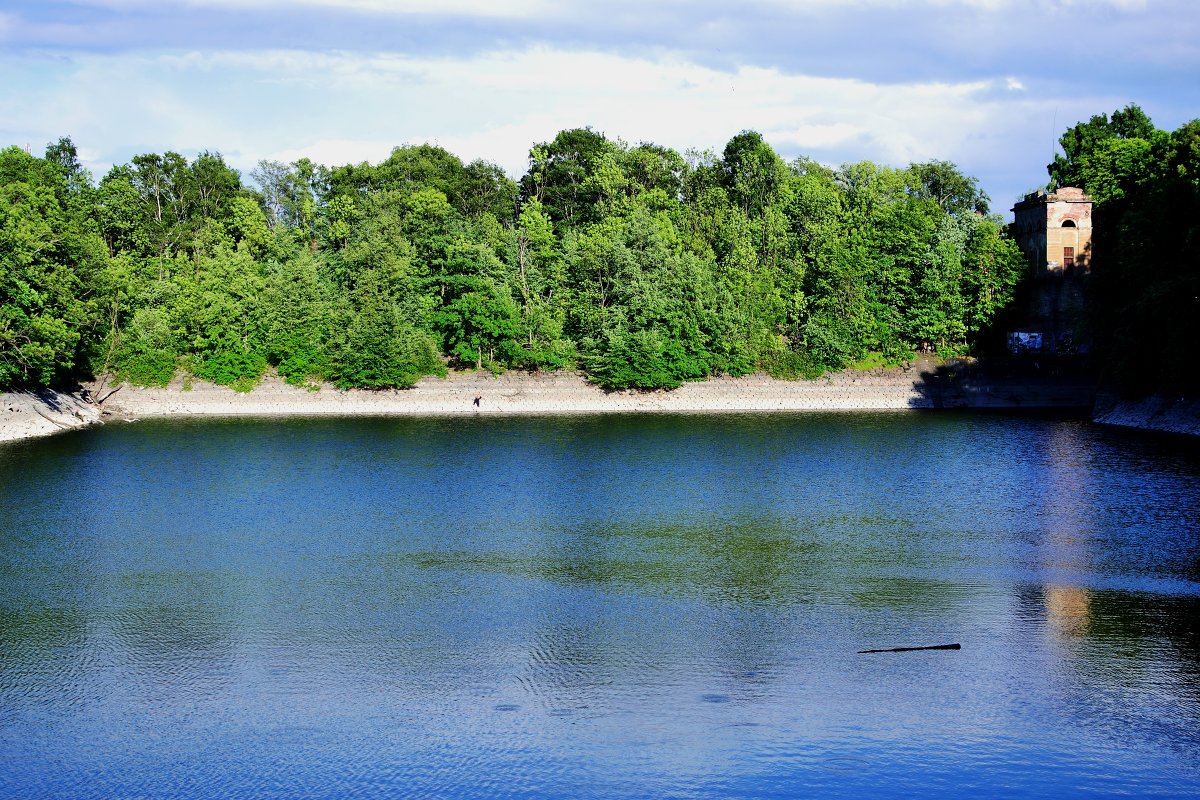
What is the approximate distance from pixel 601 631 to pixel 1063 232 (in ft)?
235

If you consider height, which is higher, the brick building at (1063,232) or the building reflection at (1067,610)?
the brick building at (1063,232)

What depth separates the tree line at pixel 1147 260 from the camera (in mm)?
62500

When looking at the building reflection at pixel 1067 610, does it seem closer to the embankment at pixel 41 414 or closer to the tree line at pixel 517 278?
the tree line at pixel 517 278

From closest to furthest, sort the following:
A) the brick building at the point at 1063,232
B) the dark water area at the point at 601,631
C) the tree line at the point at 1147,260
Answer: the dark water area at the point at 601,631, the tree line at the point at 1147,260, the brick building at the point at 1063,232

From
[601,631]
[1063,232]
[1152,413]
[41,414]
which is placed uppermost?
[1063,232]

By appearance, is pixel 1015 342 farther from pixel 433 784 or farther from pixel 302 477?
pixel 433 784

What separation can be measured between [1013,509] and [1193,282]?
26.2 metres

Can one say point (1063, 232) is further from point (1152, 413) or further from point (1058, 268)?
point (1152, 413)

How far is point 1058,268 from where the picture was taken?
87.1 meters

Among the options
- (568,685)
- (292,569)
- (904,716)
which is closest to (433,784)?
(568,685)

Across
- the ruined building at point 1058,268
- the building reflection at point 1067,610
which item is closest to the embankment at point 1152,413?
the ruined building at point 1058,268

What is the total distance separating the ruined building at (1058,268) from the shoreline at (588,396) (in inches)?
298

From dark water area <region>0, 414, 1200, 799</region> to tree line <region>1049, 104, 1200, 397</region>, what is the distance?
49.3ft

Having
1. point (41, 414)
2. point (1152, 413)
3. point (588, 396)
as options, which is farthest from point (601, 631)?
point (588, 396)
